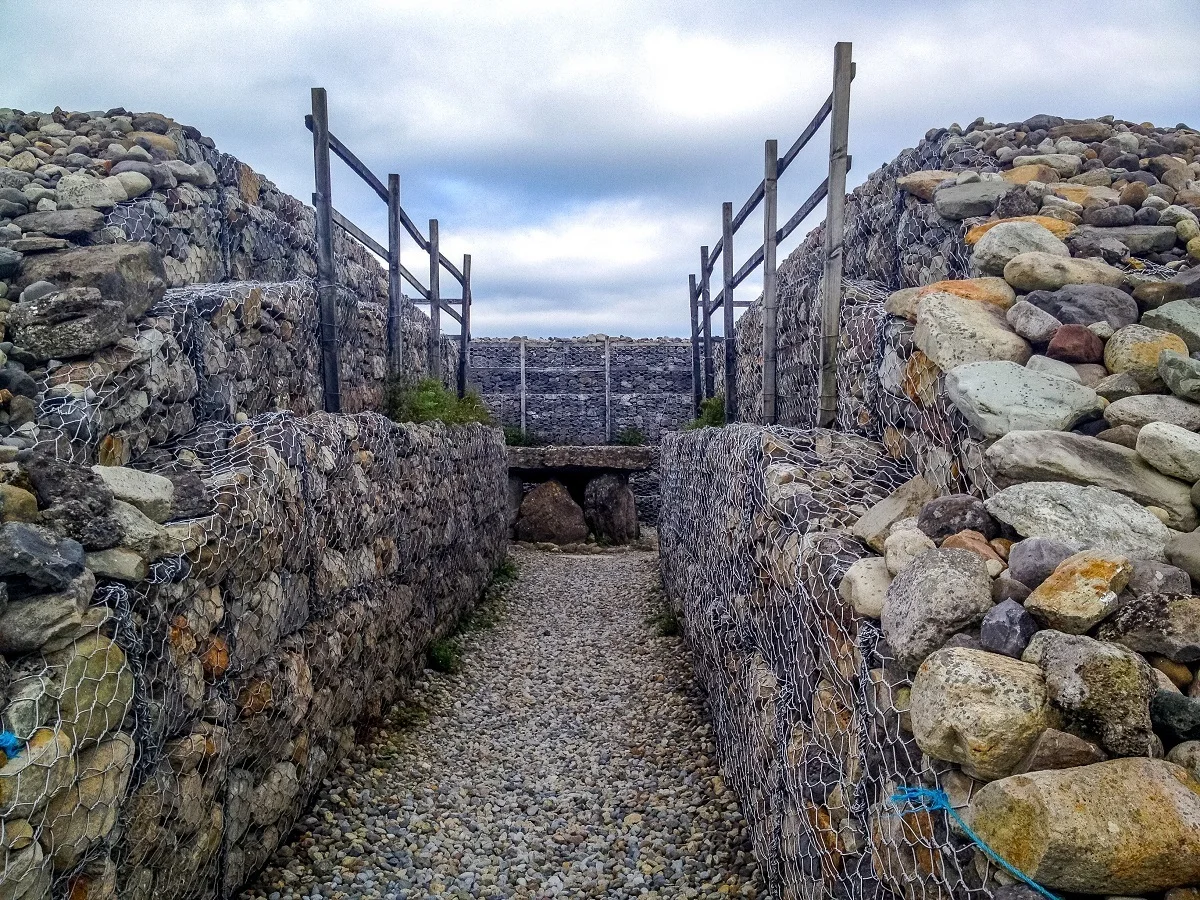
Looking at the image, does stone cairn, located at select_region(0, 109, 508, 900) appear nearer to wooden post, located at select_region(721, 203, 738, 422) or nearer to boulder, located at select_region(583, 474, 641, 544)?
wooden post, located at select_region(721, 203, 738, 422)

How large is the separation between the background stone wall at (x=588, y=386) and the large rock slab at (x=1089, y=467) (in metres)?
13.2

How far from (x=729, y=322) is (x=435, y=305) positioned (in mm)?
3541

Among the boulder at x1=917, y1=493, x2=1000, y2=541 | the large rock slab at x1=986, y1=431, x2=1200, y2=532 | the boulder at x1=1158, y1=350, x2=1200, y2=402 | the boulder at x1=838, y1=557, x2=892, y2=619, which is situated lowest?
the boulder at x1=838, y1=557, x2=892, y2=619

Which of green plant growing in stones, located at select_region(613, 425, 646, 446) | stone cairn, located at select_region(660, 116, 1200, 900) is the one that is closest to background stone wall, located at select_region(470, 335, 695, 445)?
green plant growing in stones, located at select_region(613, 425, 646, 446)

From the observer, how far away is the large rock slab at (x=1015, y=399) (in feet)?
8.68

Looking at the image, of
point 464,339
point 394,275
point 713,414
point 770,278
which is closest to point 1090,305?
point 770,278

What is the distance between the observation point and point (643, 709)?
5.30 m

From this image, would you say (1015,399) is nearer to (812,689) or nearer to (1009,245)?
(812,689)

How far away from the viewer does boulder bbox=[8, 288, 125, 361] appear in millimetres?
3328

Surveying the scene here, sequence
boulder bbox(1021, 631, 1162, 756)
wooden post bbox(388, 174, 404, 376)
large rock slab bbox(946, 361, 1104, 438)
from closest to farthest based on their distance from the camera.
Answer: boulder bbox(1021, 631, 1162, 756)
large rock slab bbox(946, 361, 1104, 438)
wooden post bbox(388, 174, 404, 376)

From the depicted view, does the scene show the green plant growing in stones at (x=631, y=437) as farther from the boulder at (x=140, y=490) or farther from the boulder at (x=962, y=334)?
the boulder at (x=140, y=490)

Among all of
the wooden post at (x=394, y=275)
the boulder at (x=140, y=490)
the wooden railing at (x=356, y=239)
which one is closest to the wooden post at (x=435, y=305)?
the wooden railing at (x=356, y=239)

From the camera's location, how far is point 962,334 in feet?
10.3

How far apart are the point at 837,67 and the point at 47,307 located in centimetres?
425
